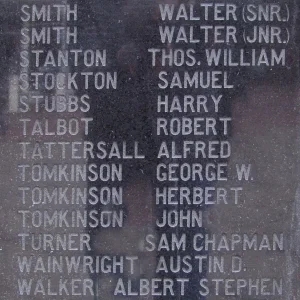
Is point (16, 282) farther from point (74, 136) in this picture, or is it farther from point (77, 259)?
point (74, 136)

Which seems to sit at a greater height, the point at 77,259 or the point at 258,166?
the point at 258,166

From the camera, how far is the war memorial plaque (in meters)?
2.03

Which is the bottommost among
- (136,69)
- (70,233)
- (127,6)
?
(70,233)

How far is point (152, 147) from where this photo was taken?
2043mm

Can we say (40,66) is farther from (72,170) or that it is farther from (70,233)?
(70,233)

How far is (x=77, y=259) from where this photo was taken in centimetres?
205

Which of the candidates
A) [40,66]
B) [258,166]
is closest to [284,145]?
[258,166]

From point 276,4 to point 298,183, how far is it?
2.06ft

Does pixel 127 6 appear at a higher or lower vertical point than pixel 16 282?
higher

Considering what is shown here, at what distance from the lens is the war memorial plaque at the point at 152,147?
2.03 m

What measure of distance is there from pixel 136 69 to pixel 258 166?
0.54 m

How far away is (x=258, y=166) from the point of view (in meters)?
2.03

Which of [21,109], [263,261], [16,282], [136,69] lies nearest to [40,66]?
[21,109]

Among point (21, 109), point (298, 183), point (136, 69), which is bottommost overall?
point (298, 183)
